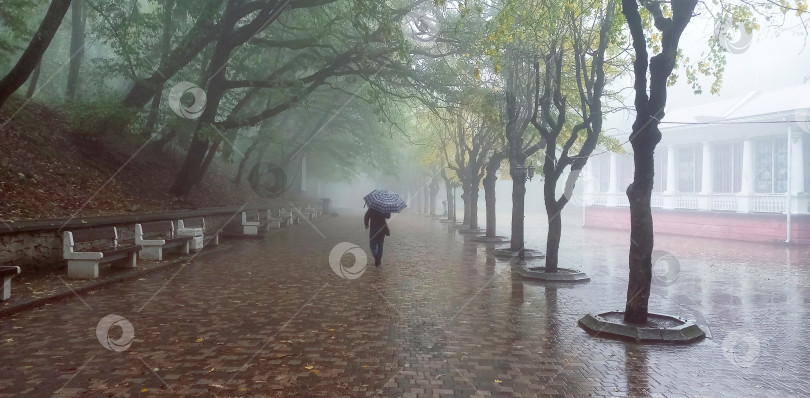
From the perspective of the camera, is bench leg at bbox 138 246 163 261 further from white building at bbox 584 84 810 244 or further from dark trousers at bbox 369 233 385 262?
white building at bbox 584 84 810 244

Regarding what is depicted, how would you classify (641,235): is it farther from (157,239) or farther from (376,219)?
(157,239)

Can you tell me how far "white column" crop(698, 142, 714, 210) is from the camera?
1150 inches

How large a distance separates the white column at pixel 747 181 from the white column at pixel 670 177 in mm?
4712

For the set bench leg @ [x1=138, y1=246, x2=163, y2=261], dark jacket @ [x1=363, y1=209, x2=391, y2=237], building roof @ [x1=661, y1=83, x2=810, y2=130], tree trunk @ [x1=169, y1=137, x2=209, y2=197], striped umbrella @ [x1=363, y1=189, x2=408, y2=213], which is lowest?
bench leg @ [x1=138, y1=246, x2=163, y2=261]

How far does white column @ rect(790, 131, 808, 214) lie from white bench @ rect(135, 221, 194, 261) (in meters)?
23.9

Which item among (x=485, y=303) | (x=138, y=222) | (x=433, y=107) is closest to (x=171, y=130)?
(x=138, y=222)

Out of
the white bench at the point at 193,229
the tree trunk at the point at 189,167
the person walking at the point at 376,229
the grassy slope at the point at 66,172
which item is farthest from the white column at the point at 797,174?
the grassy slope at the point at 66,172

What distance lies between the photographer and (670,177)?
32.9 metres

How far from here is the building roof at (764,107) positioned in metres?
23.4

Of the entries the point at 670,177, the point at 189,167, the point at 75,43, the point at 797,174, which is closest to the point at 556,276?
the point at 189,167

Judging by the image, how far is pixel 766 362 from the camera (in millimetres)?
5688

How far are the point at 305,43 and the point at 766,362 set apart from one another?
48.6ft

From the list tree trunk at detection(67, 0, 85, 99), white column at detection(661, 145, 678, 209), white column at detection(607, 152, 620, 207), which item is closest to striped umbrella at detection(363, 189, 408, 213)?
tree trunk at detection(67, 0, 85, 99)

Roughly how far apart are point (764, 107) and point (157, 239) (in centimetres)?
2682
